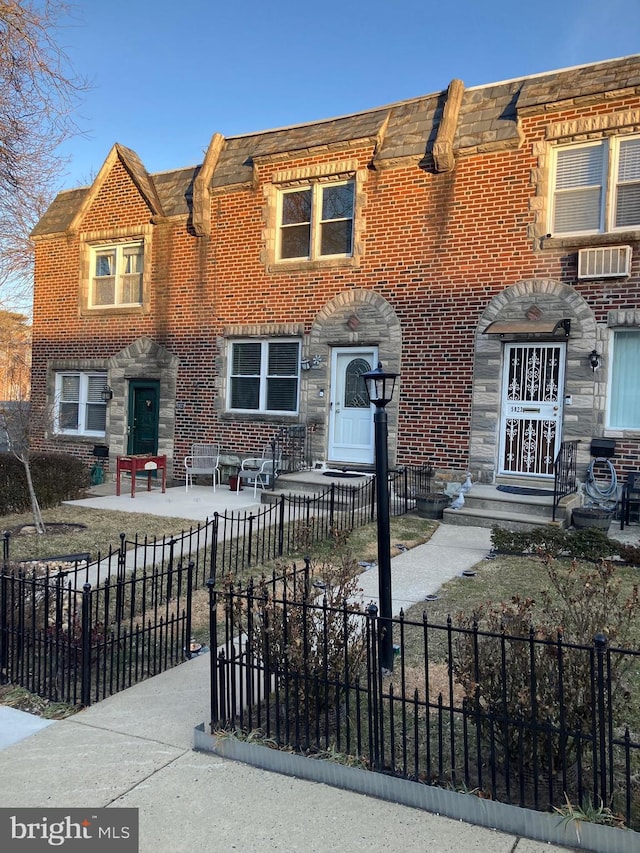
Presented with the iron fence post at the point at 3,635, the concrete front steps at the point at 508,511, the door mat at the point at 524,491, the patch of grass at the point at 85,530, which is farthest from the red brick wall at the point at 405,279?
the iron fence post at the point at 3,635

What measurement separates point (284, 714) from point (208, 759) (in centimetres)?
50

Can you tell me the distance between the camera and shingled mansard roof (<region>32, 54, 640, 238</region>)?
38.2 ft

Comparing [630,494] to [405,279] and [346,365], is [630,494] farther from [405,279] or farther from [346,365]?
[346,365]

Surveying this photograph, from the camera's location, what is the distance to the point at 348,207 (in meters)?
13.9

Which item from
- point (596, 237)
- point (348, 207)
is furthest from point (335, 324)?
point (596, 237)

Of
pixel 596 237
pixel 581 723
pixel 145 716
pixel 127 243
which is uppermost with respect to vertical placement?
pixel 127 243

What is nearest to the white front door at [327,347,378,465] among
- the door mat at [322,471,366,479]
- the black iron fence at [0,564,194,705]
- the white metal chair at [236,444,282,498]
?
the door mat at [322,471,366,479]

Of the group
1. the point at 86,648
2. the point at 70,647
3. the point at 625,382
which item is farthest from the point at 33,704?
the point at 625,382

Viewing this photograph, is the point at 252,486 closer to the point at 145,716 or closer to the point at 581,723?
the point at 145,716

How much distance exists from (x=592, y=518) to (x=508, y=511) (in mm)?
1287

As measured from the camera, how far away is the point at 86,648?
4535mm

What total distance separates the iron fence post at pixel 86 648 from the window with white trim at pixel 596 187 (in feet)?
33.5

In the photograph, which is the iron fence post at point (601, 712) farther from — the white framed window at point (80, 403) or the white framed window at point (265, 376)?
the white framed window at point (80, 403)

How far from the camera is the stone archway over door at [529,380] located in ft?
37.4
